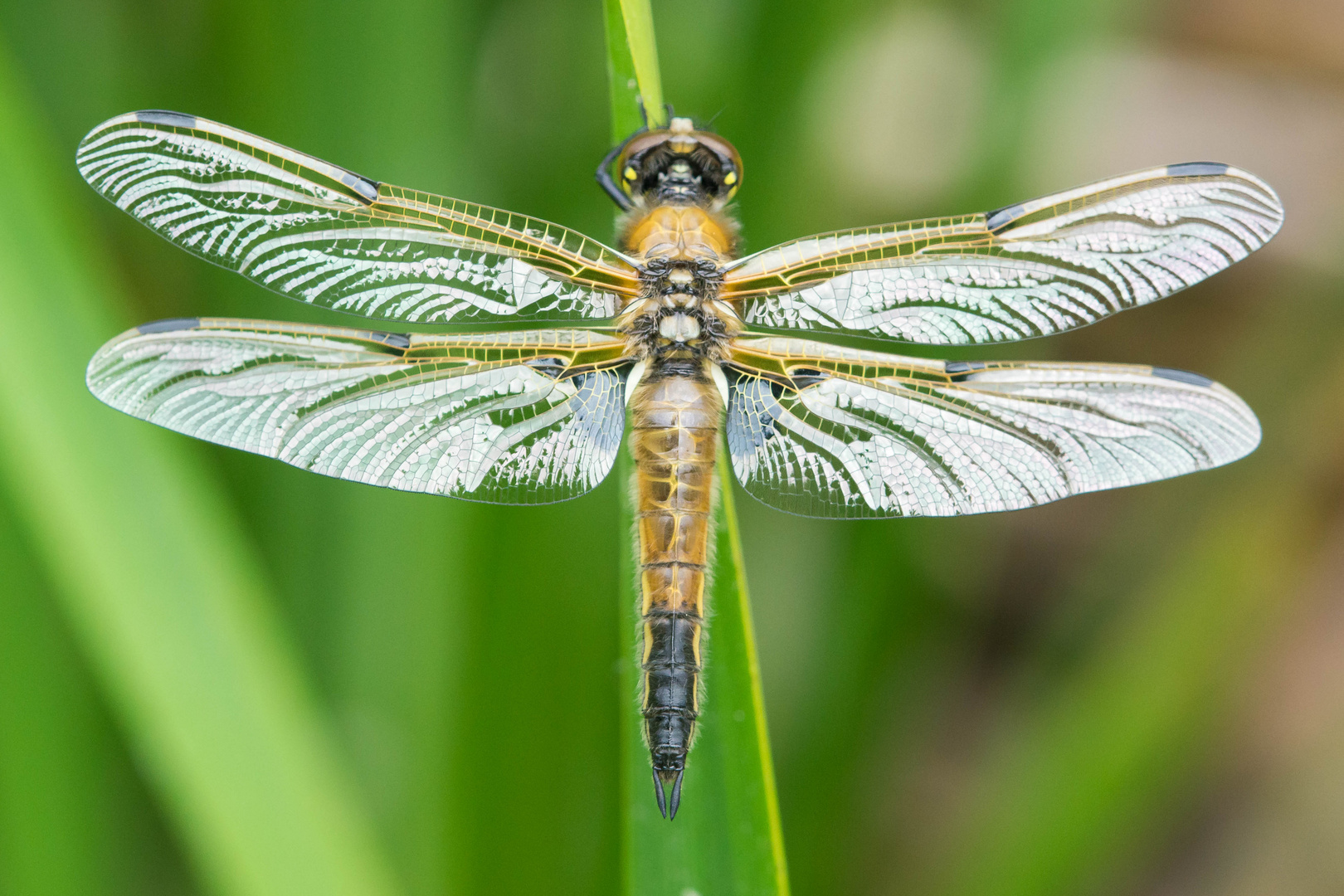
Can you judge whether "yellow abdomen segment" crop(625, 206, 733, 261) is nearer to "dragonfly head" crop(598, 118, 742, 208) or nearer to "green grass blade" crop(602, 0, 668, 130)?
"dragonfly head" crop(598, 118, 742, 208)

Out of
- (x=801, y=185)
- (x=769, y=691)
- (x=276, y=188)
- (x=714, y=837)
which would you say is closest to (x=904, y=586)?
(x=769, y=691)

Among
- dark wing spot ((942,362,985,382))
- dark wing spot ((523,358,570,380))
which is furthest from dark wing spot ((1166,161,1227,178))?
dark wing spot ((523,358,570,380))

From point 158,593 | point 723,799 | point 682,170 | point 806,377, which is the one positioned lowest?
point 723,799

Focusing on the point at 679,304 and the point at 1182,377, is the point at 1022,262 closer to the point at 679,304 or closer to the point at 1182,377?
the point at 1182,377

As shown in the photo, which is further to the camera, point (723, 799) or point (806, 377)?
A: point (806, 377)

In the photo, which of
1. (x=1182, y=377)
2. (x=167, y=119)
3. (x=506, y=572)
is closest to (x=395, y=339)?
(x=167, y=119)

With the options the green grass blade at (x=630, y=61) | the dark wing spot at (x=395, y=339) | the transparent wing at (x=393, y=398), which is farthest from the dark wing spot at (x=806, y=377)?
the dark wing spot at (x=395, y=339)
